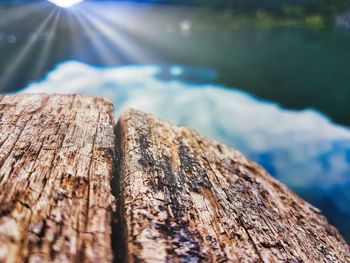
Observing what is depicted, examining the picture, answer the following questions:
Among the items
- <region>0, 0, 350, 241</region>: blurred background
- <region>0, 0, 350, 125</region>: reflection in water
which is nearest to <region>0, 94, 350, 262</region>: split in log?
<region>0, 0, 350, 241</region>: blurred background

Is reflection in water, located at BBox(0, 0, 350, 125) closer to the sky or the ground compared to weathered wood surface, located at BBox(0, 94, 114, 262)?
closer to the sky

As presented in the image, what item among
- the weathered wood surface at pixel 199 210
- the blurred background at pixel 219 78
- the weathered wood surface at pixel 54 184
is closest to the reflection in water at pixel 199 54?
the blurred background at pixel 219 78

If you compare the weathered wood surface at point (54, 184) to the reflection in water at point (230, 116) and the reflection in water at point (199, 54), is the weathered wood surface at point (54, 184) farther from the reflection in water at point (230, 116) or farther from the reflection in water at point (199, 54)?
the reflection in water at point (199, 54)

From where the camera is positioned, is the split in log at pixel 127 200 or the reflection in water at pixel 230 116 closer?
the split in log at pixel 127 200

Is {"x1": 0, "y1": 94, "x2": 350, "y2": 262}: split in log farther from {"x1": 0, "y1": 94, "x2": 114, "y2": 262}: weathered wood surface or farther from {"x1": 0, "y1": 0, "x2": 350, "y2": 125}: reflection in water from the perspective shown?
{"x1": 0, "y1": 0, "x2": 350, "y2": 125}: reflection in water

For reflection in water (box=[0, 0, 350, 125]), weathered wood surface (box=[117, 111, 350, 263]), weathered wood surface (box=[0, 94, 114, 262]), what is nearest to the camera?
weathered wood surface (box=[0, 94, 114, 262])

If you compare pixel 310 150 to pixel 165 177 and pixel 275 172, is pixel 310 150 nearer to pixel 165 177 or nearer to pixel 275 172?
pixel 275 172

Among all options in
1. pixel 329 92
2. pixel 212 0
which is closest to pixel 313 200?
pixel 329 92
